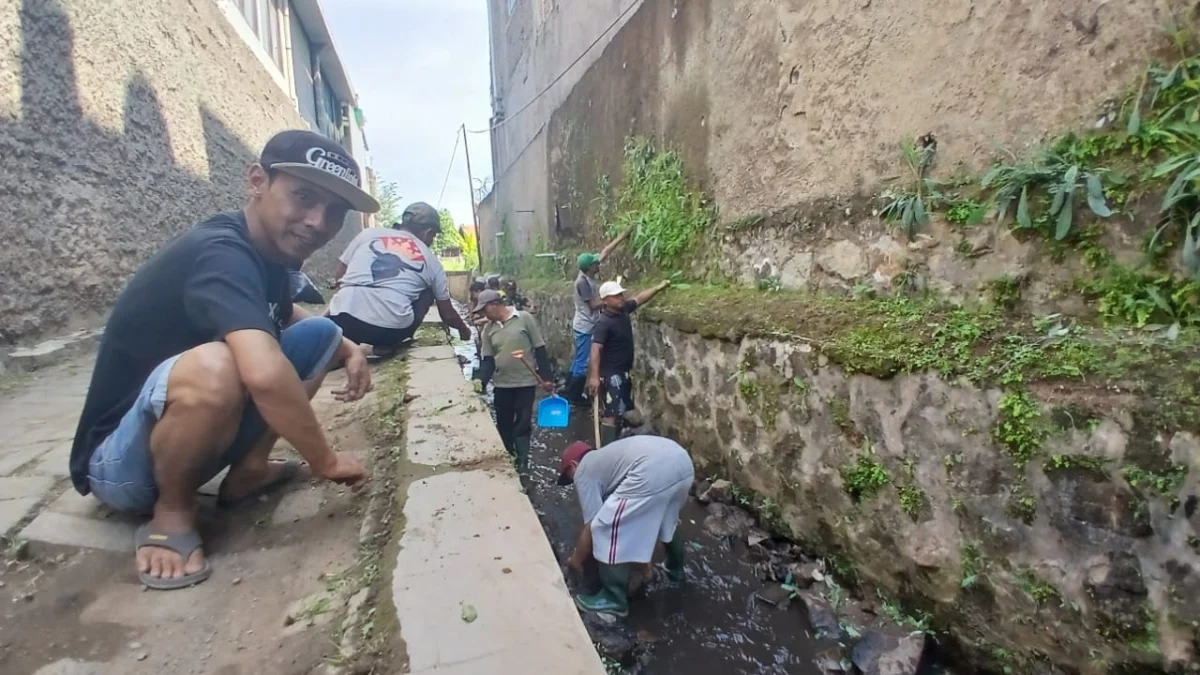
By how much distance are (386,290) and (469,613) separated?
3.06 metres

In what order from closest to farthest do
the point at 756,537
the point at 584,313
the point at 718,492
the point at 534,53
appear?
the point at 756,537 → the point at 718,492 → the point at 584,313 → the point at 534,53

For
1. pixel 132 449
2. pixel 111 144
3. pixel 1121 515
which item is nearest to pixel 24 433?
pixel 132 449

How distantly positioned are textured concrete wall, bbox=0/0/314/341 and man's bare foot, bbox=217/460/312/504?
9.39 feet

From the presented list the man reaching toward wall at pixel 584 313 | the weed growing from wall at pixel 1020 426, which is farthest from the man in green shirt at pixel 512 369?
the weed growing from wall at pixel 1020 426

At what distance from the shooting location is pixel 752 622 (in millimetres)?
2988

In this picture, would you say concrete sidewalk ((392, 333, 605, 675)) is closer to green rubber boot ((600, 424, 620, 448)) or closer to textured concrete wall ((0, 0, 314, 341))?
green rubber boot ((600, 424, 620, 448))

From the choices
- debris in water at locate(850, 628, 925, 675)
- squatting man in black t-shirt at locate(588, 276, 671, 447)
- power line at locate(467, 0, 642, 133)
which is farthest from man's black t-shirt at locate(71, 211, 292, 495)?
power line at locate(467, 0, 642, 133)

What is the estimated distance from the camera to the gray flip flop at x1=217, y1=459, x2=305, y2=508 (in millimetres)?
2049

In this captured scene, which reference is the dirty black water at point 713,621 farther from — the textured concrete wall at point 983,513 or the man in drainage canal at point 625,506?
the textured concrete wall at point 983,513

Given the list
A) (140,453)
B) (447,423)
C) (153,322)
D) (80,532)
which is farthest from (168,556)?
(447,423)

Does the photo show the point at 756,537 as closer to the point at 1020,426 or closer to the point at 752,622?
the point at 752,622

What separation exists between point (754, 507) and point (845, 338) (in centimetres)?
132

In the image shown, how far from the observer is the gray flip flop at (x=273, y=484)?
6.72ft

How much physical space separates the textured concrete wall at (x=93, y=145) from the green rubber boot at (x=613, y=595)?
3.76 metres
